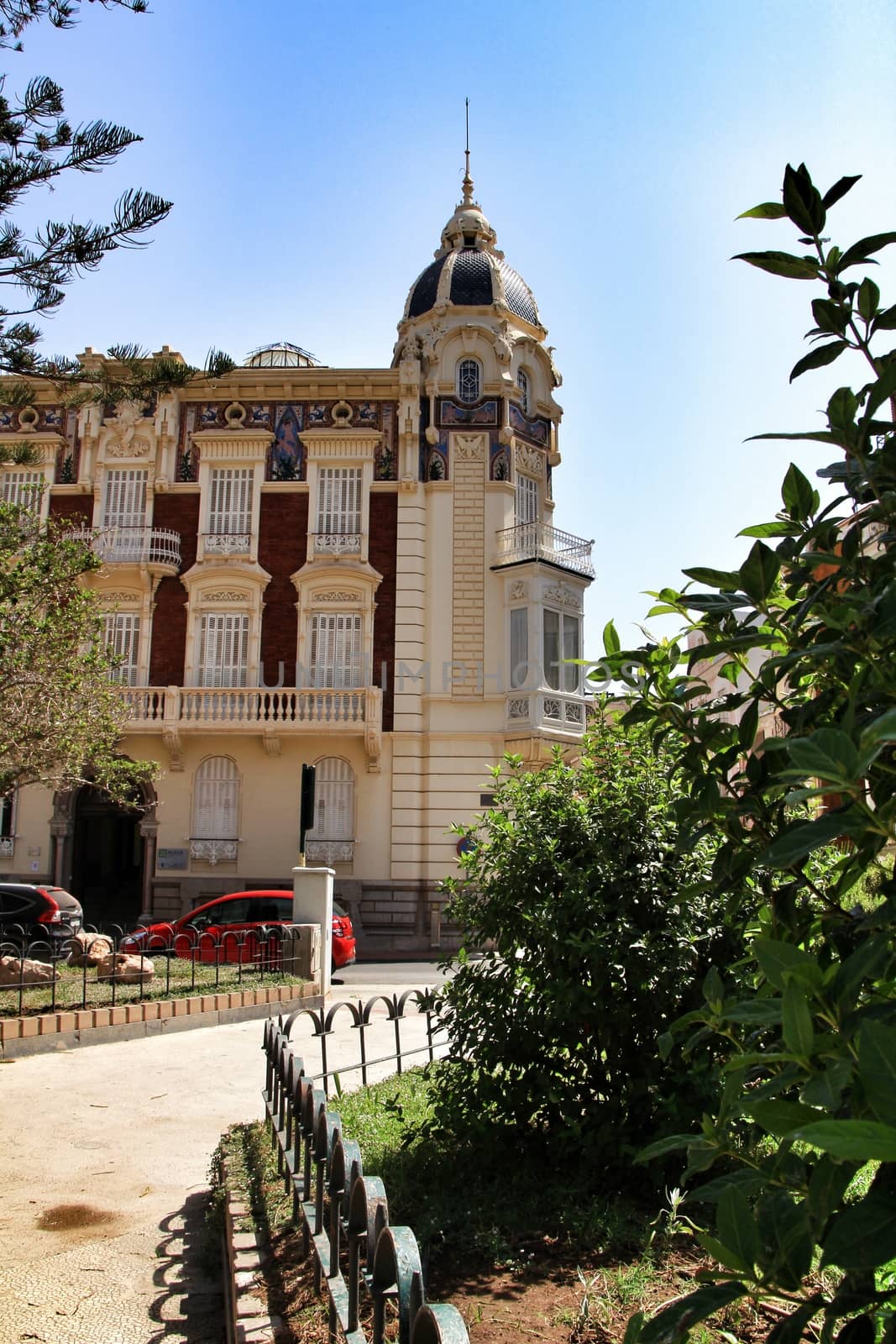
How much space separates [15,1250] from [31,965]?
816cm

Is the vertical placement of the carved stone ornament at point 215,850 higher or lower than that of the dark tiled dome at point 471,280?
lower

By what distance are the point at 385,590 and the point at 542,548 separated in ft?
13.0

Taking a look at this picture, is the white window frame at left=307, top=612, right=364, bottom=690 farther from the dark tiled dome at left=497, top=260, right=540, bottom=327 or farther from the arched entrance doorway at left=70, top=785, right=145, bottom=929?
the dark tiled dome at left=497, top=260, right=540, bottom=327

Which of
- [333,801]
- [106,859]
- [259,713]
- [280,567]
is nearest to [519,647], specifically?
[333,801]

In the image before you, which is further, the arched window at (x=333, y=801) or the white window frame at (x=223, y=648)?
the white window frame at (x=223, y=648)

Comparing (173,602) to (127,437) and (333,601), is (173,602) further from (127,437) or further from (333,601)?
(127,437)

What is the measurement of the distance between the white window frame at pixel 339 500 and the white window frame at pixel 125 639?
5149 mm

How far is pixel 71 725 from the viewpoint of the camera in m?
15.9

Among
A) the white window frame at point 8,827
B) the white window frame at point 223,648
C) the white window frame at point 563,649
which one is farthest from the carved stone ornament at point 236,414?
the white window frame at point 8,827

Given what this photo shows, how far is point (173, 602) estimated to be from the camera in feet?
88.6

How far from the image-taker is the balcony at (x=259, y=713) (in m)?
25.5

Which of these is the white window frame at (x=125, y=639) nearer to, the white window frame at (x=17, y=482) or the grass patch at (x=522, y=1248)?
the white window frame at (x=17, y=482)

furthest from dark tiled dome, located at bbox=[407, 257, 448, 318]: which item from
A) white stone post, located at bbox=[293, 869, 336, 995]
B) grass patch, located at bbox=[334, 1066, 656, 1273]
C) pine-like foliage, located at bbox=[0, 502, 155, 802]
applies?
grass patch, located at bbox=[334, 1066, 656, 1273]

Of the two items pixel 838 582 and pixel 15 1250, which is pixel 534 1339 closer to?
pixel 838 582
